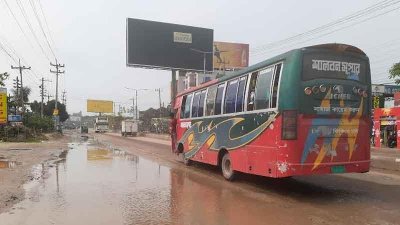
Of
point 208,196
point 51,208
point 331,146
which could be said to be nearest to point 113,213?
point 51,208

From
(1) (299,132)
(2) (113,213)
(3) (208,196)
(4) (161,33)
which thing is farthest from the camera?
(4) (161,33)

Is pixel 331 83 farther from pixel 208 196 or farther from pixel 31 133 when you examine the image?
pixel 31 133

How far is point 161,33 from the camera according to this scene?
48.4 m

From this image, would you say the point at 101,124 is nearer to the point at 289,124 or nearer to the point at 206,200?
the point at 206,200

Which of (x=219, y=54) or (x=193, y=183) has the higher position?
(x=219, y=54)

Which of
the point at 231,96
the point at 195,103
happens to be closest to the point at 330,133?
the point at 231,96

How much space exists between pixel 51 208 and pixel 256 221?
408 centimetres

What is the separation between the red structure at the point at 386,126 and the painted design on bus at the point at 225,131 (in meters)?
23.7

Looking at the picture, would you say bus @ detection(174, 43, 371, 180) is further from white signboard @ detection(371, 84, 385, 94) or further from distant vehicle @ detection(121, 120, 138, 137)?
distant vehicle @ detection(121, 120, 138, 137)

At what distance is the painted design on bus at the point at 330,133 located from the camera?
967cm

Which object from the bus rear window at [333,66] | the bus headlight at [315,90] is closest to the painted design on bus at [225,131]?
the bus headlight at [315,90]

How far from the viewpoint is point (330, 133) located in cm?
984

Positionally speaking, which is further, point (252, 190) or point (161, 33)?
point (161, 33)

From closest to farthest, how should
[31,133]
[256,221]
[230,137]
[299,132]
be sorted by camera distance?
[256,221] < [299,132] < [230,137] < [31,133]
